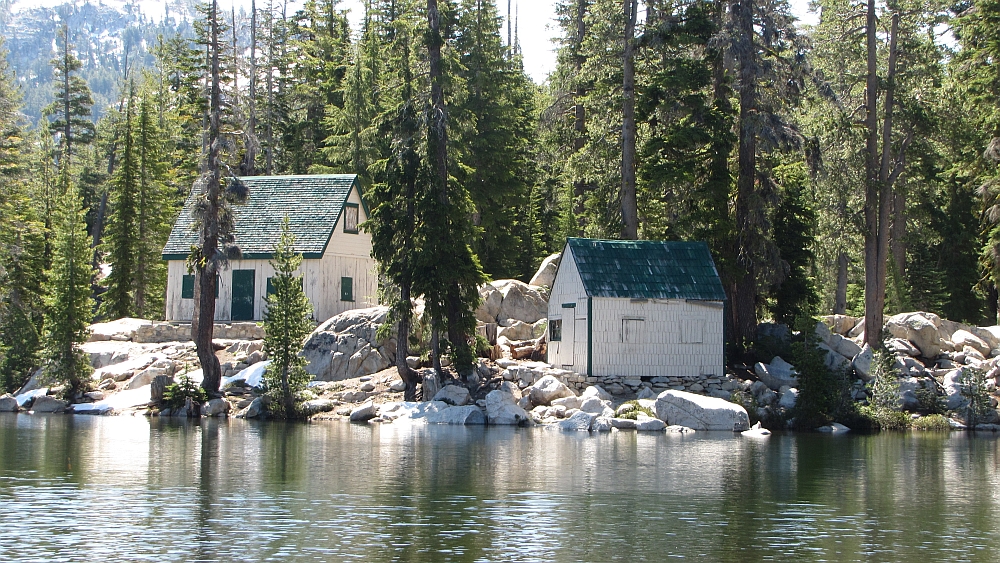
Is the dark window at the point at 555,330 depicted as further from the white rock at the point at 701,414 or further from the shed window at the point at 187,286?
the shed window at the point at 187,286

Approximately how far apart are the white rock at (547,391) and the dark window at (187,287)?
18.1 m

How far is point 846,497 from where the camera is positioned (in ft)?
61.0

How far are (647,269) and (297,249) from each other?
15.8m

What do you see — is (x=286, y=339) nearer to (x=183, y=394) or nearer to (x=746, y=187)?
(x=183, y=394)

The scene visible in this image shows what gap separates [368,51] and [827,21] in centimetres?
2332

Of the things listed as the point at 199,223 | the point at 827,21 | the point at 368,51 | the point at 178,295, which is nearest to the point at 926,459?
the point at 827,21

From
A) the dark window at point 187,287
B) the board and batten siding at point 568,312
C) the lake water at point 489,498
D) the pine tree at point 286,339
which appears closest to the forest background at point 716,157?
the board and batten siding at point 568,312

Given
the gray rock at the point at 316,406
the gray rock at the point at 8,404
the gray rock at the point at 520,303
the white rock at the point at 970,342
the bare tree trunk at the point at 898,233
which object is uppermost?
the bare tree trunk at the point at 898,233

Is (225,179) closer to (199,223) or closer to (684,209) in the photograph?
(199,223)

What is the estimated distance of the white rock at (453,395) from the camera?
3391 cm

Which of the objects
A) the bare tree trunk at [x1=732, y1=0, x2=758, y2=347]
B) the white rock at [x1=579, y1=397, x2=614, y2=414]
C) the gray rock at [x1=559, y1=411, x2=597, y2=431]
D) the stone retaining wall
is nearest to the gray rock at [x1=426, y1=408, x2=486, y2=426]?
the gray rock at [x1=559, y1=411, x2=597, y2=431]

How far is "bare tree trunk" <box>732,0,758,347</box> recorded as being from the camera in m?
36.7

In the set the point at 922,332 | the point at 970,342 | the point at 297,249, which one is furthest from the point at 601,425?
the point at 297,249

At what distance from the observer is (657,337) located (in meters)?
34.7
